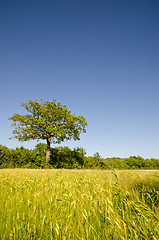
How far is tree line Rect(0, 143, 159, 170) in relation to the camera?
1734 cm

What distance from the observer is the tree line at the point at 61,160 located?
56.9 ft

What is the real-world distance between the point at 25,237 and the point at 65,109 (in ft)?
67.5

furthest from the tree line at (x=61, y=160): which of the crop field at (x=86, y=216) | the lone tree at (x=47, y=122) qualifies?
the crop field at (x=86, y=216)

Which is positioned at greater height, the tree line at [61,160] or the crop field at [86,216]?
the tree line at [61,160]

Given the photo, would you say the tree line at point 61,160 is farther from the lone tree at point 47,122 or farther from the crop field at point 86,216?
the crop field at point 86,216

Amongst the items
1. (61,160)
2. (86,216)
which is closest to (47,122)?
(61,160)

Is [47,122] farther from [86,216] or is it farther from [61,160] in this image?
[86,216]

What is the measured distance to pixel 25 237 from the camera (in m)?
1.28

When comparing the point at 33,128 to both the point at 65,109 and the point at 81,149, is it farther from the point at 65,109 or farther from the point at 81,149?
the point at 81,149

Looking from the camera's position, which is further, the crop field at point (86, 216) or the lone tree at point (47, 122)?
the lone tree at point (47, 122)

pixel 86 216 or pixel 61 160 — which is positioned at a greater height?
pixel 61 160

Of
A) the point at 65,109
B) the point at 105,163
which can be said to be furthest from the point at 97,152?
the point at 65,109

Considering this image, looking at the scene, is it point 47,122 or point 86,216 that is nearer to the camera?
point 86,216

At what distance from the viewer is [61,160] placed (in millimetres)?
20531
